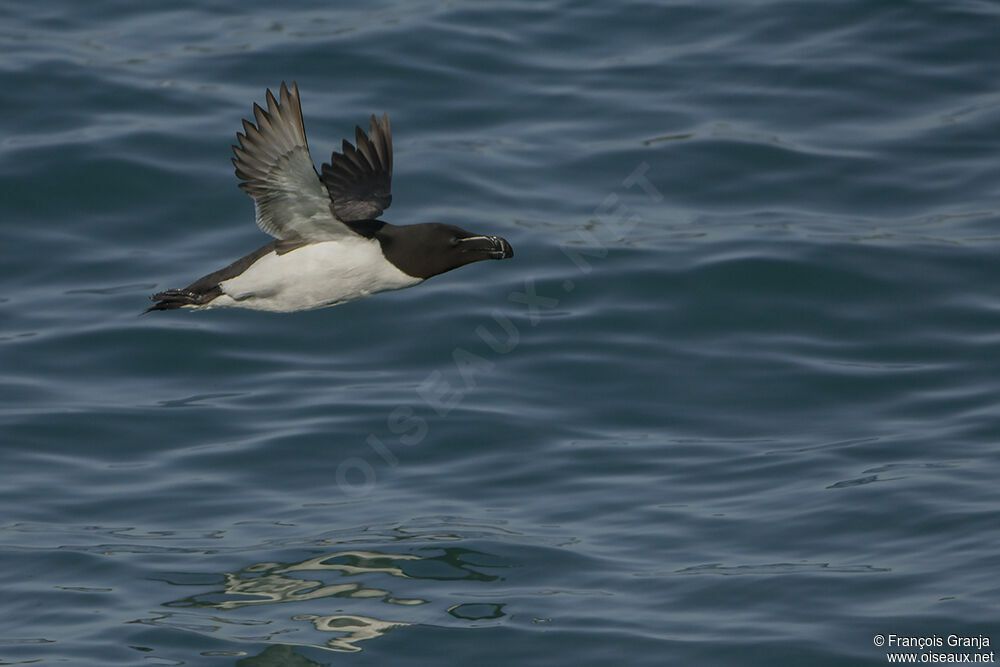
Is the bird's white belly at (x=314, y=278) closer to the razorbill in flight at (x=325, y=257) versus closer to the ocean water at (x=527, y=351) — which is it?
the razorbill in flight at (x=325, y=257)

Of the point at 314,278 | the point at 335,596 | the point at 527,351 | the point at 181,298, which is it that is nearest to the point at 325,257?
the point at 314,278

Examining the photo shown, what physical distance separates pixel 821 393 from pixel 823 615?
3433 millimetres

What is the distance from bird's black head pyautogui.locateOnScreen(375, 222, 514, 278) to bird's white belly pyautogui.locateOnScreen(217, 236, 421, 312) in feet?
0.21

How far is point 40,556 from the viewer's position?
11312 mm

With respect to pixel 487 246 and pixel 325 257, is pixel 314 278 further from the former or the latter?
pixel 487 246

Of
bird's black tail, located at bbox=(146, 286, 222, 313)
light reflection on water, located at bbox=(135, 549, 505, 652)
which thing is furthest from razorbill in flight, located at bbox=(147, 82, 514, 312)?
light reflection on water, located at bbox=(135, 549, 505, 652)

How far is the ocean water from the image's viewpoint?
10594mm

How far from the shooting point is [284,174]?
859cm

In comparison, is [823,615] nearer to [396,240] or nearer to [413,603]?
[413,603]

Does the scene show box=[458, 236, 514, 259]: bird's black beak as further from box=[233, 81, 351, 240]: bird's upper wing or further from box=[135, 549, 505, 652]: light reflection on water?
box=[135, 549, 505, 652]: light reflection on water

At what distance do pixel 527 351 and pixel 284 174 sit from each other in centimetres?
545

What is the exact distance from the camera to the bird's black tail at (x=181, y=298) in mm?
8992

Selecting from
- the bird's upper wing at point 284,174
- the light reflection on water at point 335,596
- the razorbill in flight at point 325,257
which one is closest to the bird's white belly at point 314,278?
the razorbill in flight at point 325,257

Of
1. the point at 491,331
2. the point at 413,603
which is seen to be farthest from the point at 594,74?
the point at 413,603
